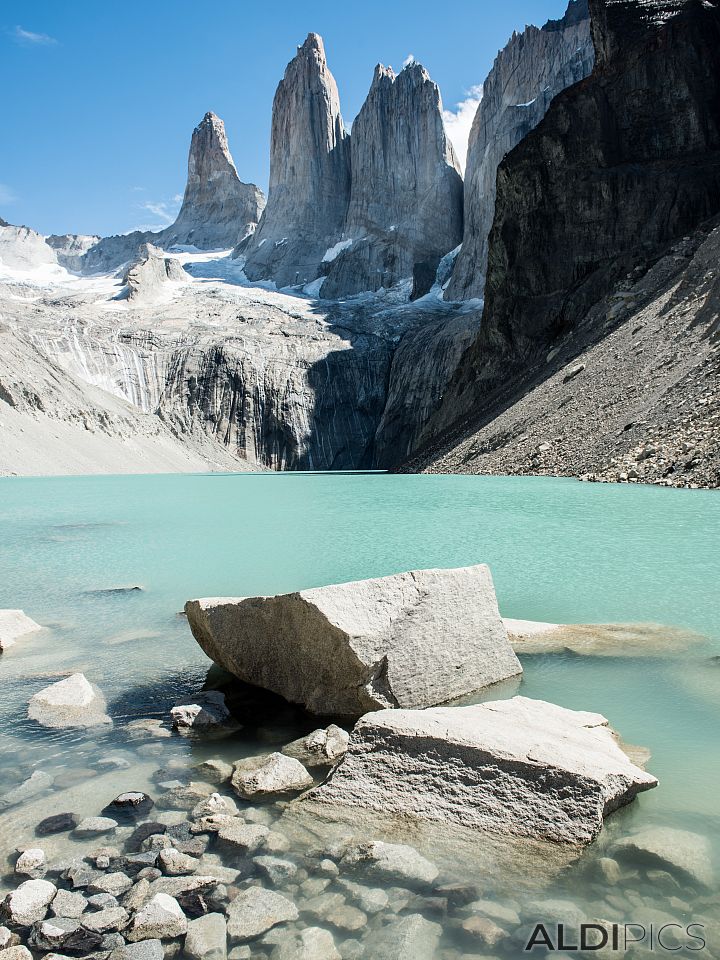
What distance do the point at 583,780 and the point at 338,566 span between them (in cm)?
708

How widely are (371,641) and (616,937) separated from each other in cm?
226

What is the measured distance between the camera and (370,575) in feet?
30.5

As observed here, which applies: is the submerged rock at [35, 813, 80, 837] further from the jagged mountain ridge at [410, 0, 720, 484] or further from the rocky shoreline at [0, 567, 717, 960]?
the jagged mountain ridge at [410, 0, 720, 484]

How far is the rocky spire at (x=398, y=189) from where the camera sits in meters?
80.1

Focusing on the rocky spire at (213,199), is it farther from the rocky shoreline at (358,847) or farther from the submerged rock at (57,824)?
the submerged rock at (57,824)

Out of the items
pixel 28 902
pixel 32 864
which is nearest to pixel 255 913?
pixel 28 902

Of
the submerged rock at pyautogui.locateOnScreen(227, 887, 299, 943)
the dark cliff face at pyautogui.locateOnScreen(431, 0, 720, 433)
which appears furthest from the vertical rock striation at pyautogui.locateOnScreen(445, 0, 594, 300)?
the submerged rock at pyautogui.locateOnScreen(227, 887, 299, 943)

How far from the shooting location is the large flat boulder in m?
4.50

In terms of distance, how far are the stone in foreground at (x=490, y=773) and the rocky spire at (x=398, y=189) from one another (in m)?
76.1

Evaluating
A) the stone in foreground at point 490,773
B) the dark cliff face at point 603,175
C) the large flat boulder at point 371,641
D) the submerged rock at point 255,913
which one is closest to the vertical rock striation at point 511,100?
the dark cliff face at point 603,175

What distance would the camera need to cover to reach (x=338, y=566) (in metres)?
10.1

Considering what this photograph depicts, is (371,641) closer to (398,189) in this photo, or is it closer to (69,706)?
(69,706)

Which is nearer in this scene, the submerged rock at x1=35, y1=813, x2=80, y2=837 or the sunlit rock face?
the submerged rock at x1=35, y1=813, x2=80, y2=837

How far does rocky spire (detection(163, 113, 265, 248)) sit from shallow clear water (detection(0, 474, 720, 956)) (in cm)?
9784
